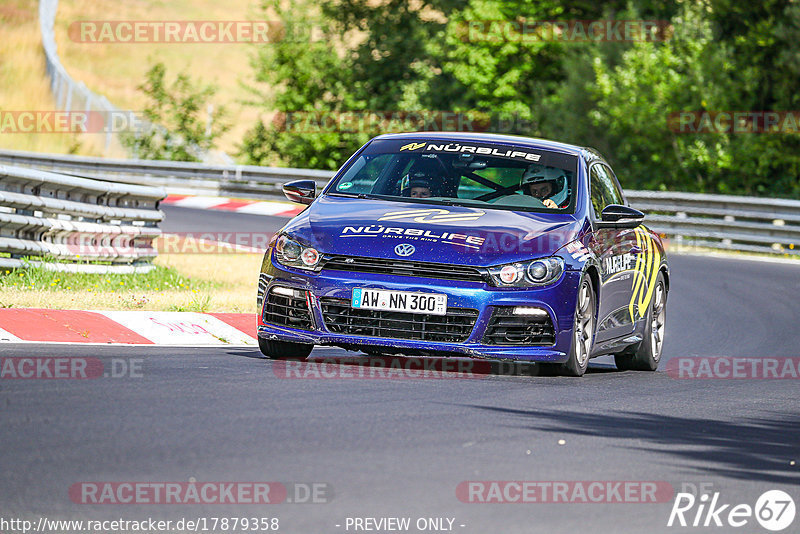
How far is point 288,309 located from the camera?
30.4 ft

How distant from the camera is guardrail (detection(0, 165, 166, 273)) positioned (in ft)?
42.3

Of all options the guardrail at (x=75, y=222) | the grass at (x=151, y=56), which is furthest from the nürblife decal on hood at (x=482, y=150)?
the grass at (x=151, y=56)

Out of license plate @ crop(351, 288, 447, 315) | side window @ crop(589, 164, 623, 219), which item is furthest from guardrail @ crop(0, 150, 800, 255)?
license plate @ crop(351, 288, 447, 315)

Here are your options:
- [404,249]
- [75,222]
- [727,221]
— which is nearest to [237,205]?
[727,221]

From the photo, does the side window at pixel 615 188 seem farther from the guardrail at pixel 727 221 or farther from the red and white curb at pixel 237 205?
the red and white curb at pixel 237 205

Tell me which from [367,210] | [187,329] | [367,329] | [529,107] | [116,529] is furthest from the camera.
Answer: [529,107]

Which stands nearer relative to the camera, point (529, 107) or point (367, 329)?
point (367, 329)

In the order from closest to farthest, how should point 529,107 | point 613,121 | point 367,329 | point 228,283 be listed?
point 367,329, point 228,283, point 613,121, point 529,107

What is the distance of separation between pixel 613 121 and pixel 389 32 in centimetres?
1534

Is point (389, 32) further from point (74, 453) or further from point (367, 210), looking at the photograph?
point (74, 453)

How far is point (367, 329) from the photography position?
905cm

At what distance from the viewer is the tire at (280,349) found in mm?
9625

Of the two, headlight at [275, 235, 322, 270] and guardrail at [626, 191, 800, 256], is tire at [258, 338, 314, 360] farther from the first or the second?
guardrail at [626, 191, 800, 256]

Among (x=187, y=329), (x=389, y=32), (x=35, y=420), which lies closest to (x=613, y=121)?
(x=389, y=32)
